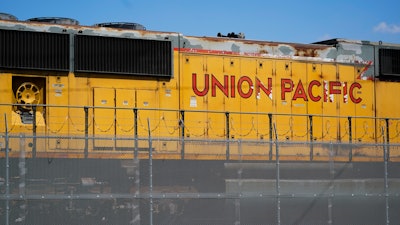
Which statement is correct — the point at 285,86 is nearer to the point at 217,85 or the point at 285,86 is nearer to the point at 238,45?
the point at 238,45

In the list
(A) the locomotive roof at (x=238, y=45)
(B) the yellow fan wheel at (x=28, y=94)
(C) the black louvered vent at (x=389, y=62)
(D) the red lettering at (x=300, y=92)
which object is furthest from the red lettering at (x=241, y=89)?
(B) the yellow fan wheel at (x=28, y=94)

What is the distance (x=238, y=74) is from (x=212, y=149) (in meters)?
4.46

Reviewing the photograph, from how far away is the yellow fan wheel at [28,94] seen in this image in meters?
12.7

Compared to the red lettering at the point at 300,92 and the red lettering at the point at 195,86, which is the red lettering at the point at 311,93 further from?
the red lettering at the point at 195,86

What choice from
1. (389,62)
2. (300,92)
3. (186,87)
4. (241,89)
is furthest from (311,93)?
(186,87)

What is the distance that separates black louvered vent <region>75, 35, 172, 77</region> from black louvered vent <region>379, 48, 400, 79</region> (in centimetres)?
597

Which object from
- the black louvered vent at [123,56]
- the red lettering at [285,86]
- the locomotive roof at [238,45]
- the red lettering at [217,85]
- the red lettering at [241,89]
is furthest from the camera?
the red lettering at [285,86]

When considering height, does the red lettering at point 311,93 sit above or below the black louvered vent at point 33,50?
below

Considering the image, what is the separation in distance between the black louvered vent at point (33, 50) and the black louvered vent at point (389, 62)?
8278mm

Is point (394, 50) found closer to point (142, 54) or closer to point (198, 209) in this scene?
point (142, 54)

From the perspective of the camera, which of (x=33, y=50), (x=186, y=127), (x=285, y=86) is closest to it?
(x=33, y=50)

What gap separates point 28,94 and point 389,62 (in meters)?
9.37

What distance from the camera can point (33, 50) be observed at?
13.0 meters

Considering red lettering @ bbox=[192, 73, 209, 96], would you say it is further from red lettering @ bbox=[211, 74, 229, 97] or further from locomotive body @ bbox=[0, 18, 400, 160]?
red lettering @ bbox=[211, 74, 229, 97]
